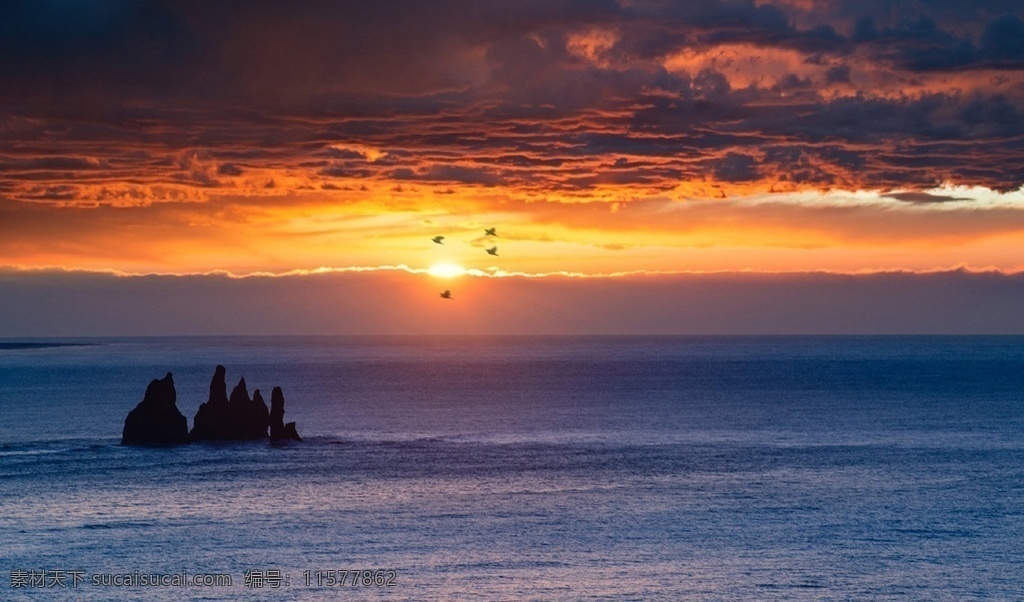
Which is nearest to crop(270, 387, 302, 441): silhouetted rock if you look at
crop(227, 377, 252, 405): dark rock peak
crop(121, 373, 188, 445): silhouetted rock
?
crop(227, 377, 252, 405): dark rock peak

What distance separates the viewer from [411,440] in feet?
403

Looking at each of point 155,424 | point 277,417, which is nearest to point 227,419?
point 277,417

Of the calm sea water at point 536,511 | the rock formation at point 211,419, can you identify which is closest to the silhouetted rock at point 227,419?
the rock formation at point 211,419

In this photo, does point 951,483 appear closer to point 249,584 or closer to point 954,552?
point 954,552

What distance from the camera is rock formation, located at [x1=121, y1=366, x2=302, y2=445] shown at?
112938 millimetres

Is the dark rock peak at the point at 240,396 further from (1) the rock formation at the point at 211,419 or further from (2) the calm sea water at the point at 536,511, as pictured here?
(2) the calm sea water at the point at 536,511

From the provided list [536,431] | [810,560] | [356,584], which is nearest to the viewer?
[356,584]

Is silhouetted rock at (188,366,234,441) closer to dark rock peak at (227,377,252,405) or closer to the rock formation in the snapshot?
the rock formation

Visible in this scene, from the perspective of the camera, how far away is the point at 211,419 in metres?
117

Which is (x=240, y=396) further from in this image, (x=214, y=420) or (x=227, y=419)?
(x=214, y=420)

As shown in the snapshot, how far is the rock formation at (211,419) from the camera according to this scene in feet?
371

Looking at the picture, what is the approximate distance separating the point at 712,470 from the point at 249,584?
168 ft

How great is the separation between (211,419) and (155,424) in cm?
616

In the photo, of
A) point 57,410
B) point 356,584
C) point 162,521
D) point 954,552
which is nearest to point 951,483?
point 954,552
